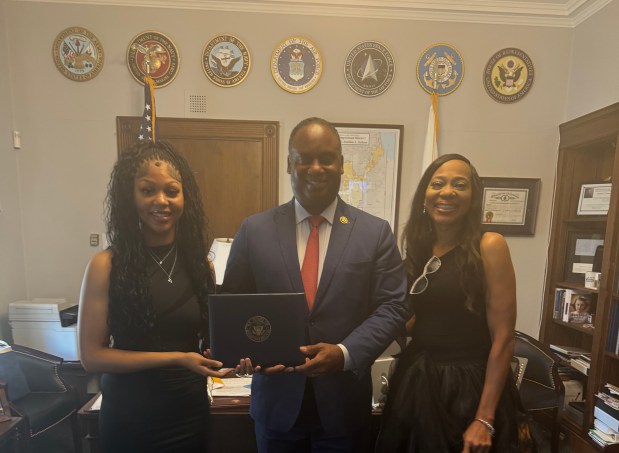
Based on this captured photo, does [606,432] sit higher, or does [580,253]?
[580,253]

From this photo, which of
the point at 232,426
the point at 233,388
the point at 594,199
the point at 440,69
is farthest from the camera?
the point at 440,69

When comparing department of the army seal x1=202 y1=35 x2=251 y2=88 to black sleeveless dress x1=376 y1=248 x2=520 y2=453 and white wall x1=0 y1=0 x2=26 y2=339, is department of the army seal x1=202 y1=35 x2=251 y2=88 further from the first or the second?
black sleeveless dress x1=376 y1=248 x2=520 y2=453

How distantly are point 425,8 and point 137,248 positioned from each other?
9.30 feet

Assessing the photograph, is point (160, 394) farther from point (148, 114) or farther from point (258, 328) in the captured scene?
point (148, 114)

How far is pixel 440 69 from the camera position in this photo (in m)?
2.83

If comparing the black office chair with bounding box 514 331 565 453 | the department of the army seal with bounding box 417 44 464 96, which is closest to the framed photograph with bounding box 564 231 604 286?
the black office chair with bounding box 514 331 565 453

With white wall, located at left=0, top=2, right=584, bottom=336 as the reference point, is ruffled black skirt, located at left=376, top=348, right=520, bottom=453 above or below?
below

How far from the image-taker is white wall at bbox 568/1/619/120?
247 centimetres

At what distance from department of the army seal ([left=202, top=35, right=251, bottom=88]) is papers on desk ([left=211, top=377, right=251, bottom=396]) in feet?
7.19

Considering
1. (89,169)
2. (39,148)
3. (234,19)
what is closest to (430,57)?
(234,19)

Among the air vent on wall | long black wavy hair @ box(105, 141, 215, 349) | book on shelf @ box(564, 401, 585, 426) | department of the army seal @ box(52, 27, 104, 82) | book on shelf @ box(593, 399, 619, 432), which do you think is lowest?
book on shelf @ box(564, 401, 585, 426)

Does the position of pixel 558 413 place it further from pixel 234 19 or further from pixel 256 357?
pixel 234 19

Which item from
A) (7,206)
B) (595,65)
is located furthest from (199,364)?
(595,65)

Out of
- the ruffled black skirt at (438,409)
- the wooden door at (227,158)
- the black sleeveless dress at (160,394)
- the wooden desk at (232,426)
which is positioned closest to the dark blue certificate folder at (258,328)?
the black sleeveless dress at (160,394)
